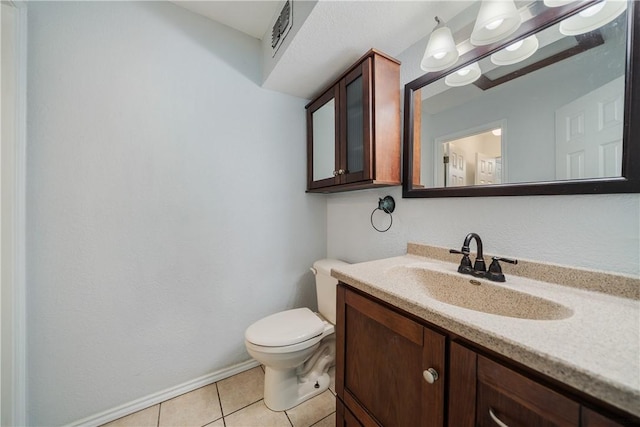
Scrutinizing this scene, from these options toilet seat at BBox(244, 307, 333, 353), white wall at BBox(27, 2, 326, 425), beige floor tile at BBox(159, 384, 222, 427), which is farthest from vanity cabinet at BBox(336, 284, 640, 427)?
white wall at BBox(27, 2, 326, 425)

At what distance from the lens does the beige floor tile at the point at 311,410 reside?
1.20m

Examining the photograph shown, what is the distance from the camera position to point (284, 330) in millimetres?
1260

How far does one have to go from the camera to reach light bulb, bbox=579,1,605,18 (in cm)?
69

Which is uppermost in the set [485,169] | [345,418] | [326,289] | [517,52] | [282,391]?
[517,52]

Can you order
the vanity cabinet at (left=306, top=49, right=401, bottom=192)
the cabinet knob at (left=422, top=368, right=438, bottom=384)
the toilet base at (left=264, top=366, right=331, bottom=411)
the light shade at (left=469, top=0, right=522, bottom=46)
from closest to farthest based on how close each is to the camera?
1. the cabinet knob at (left=422, top=368, right=438, bottom=384)
2. the light shade at (left=469, top=0, right=522, bottom=46)
3. the vanity cabinet at (left=306, top=49, right=401, bottom=192)
4. the toilet base at (left=264, top=366, right=331, bottom=411)

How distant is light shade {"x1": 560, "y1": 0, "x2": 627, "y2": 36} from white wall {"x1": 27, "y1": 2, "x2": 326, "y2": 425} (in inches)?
56.9

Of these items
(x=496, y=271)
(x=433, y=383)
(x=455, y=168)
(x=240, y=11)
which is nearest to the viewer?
(x=433, y=383)

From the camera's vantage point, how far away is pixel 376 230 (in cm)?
144

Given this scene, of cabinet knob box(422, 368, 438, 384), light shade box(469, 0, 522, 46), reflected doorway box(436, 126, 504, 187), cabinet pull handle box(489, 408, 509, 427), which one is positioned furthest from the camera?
reflected doorway box(436, 126, 504, 187)

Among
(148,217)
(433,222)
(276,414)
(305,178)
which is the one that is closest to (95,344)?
(148,217)

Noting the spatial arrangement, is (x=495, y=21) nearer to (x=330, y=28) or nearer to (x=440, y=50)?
(x=440, y=50)

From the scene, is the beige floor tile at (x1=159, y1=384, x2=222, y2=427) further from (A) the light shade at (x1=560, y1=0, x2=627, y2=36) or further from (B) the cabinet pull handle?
(A) the light shade at (x1=560, y1=0, x2=627, y2=36)

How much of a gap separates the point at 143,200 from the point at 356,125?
1273mm

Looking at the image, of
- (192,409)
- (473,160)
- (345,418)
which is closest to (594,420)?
(345,418)
